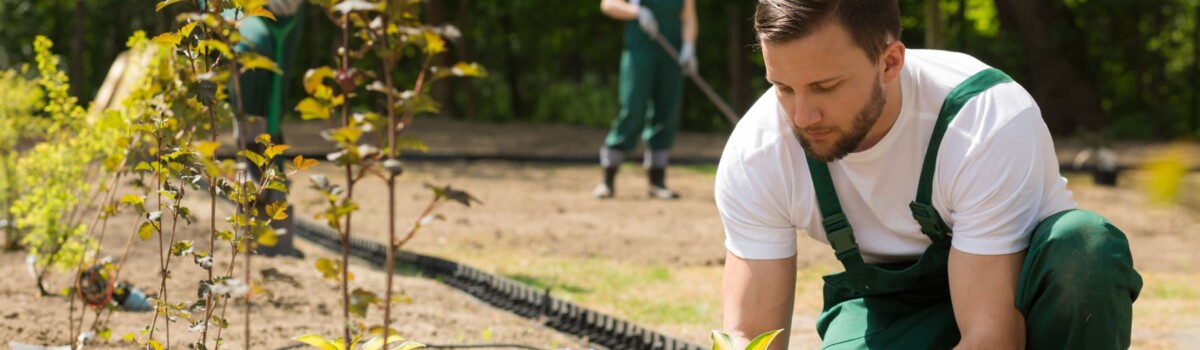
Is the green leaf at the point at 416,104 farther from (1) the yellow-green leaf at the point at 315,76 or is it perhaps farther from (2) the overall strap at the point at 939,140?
(2) the overall strap at the point at 939,140

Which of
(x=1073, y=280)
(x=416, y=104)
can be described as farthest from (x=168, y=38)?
(x=1073, y=280)

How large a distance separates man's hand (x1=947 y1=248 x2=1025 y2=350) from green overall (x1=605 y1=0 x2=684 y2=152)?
5083 millimetres

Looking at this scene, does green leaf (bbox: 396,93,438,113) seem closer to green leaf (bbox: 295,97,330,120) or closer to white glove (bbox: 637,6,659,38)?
green leaf (bbox: 295,97,330,120)

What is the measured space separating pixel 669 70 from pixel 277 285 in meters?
3.64

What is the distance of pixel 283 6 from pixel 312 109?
10.4 ft

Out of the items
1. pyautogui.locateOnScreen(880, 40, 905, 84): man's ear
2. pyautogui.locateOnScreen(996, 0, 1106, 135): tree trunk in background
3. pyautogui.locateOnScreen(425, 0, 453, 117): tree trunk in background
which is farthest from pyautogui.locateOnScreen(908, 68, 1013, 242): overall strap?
pyautogui.locateOnScreen(425, 0, 453, 117): tree trunk in background

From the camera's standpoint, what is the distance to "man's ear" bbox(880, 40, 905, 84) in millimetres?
2289

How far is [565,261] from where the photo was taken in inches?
214

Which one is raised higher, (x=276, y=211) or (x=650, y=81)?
(x=276, y=211)

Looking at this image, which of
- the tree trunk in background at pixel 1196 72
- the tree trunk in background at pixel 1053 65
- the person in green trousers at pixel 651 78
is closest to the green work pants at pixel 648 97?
the person in green trousers at pixel 651 78

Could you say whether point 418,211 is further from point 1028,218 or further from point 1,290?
point 1028,218

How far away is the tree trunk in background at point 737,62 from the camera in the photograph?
1453 centimetres

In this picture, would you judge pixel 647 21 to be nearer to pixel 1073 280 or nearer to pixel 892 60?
pixel 892 60

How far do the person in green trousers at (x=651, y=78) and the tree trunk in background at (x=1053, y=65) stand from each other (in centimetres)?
710
